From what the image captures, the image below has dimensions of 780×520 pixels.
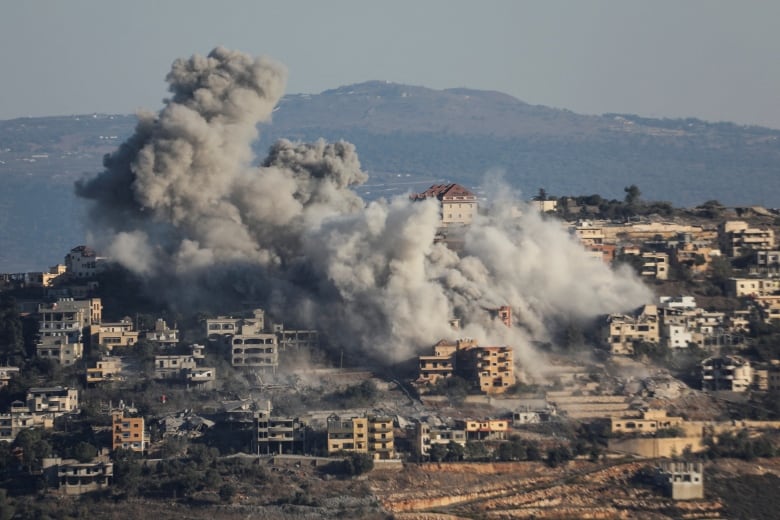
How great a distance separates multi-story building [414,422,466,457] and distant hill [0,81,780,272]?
64.6m

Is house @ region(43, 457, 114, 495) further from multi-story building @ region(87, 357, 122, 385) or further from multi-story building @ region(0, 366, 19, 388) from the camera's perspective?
multi-story building @ region(0, 366, 19, 388)

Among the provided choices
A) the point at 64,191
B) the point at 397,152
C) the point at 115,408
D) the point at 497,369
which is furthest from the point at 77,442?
the point at 397,152

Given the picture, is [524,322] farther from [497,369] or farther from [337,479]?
[337,479]

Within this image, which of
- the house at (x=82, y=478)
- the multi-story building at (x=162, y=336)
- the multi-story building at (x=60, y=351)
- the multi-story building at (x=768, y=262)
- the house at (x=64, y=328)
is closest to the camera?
the house at (x=82, y=478)

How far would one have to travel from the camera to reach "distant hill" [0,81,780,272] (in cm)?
13488

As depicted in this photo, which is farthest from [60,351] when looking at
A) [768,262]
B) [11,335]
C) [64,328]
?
[768,262]

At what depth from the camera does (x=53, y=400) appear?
58.3 m

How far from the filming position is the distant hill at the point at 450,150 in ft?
443

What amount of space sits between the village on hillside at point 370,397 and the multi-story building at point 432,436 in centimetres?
5

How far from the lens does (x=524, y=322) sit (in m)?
64.6

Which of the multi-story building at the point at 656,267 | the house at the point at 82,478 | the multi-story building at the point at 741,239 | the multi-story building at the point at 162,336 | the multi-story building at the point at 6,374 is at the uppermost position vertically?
the multi-story building at the point at 741,239

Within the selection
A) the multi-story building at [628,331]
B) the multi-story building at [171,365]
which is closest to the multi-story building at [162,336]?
the multi-story building at [171,365]

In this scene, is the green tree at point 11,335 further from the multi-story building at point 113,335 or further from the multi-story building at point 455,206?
the multi-story building at point 455,206

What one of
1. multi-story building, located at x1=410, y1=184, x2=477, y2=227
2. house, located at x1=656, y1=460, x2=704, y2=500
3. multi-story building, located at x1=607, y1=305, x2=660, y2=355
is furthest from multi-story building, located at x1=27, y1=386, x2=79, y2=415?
multi-story building, located at x1=410, y1=184, x2=477, y2=227
